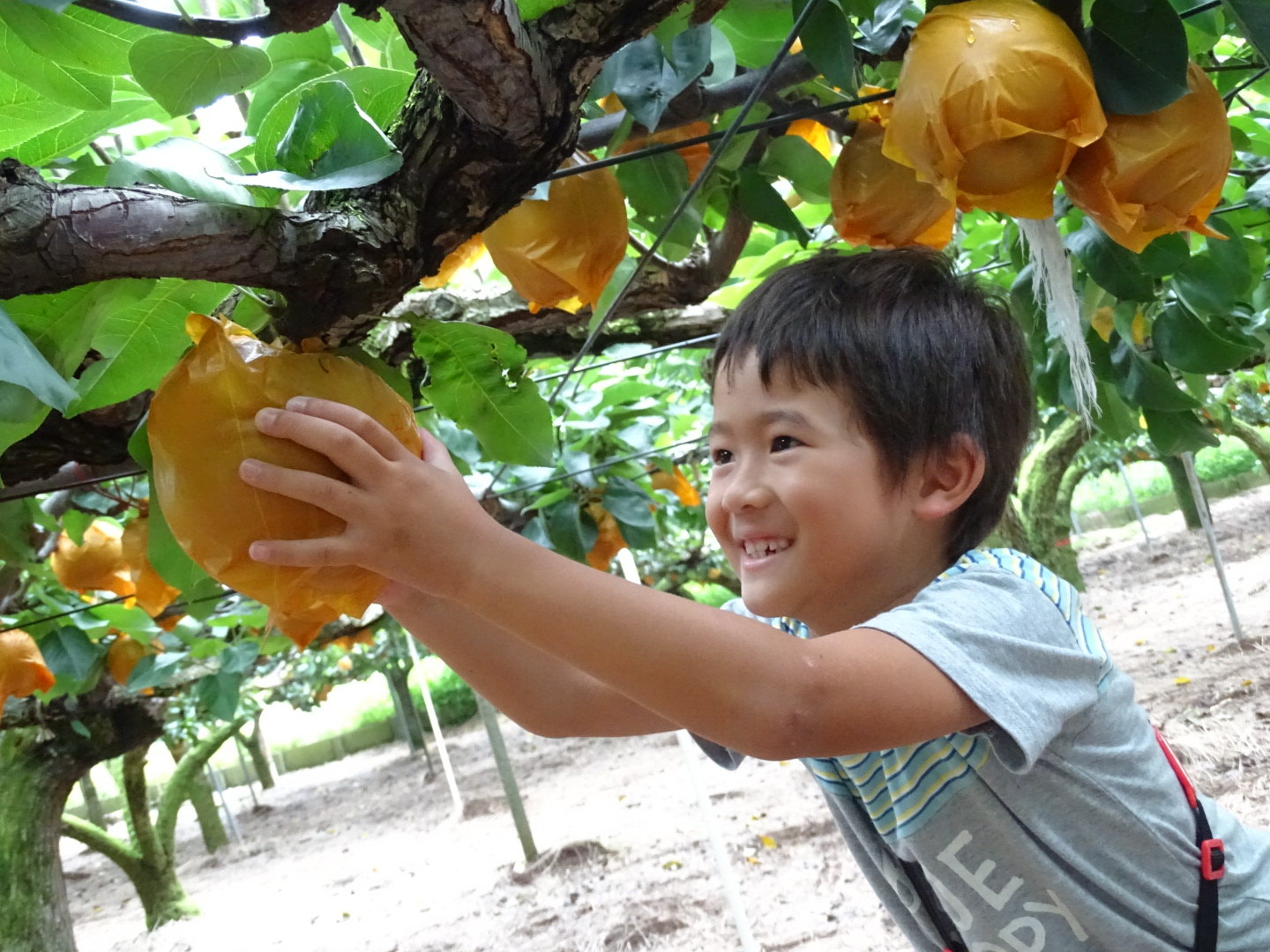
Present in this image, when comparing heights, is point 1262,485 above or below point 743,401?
below

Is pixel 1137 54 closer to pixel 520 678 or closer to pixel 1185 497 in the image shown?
pixel 520 678

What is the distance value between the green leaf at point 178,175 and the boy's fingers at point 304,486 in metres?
0.12

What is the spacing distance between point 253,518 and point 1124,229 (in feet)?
1.74

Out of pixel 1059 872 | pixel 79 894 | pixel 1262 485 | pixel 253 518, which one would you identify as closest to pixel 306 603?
pixel 253 518

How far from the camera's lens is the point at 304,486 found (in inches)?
17.3

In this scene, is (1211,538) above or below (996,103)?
below

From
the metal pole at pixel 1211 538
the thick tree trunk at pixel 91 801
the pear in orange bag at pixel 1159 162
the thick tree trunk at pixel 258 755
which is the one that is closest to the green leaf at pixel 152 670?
the pear in orange bag at pixel 1159 162

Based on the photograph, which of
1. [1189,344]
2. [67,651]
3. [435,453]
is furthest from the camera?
[67,651]

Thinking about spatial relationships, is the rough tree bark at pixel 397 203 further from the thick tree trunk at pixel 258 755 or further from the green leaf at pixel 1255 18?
the thick tree trunk at pixel 258 755

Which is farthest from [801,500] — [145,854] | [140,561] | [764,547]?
[145,854]

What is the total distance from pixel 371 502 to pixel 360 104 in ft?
0.83

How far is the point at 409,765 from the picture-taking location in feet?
30.6

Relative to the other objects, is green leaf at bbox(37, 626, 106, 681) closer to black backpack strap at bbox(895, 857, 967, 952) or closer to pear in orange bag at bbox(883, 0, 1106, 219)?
black backpack strap at bbox(895, 857, 967, 952)

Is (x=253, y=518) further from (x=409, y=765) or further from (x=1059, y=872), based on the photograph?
(x=409, y=765)
